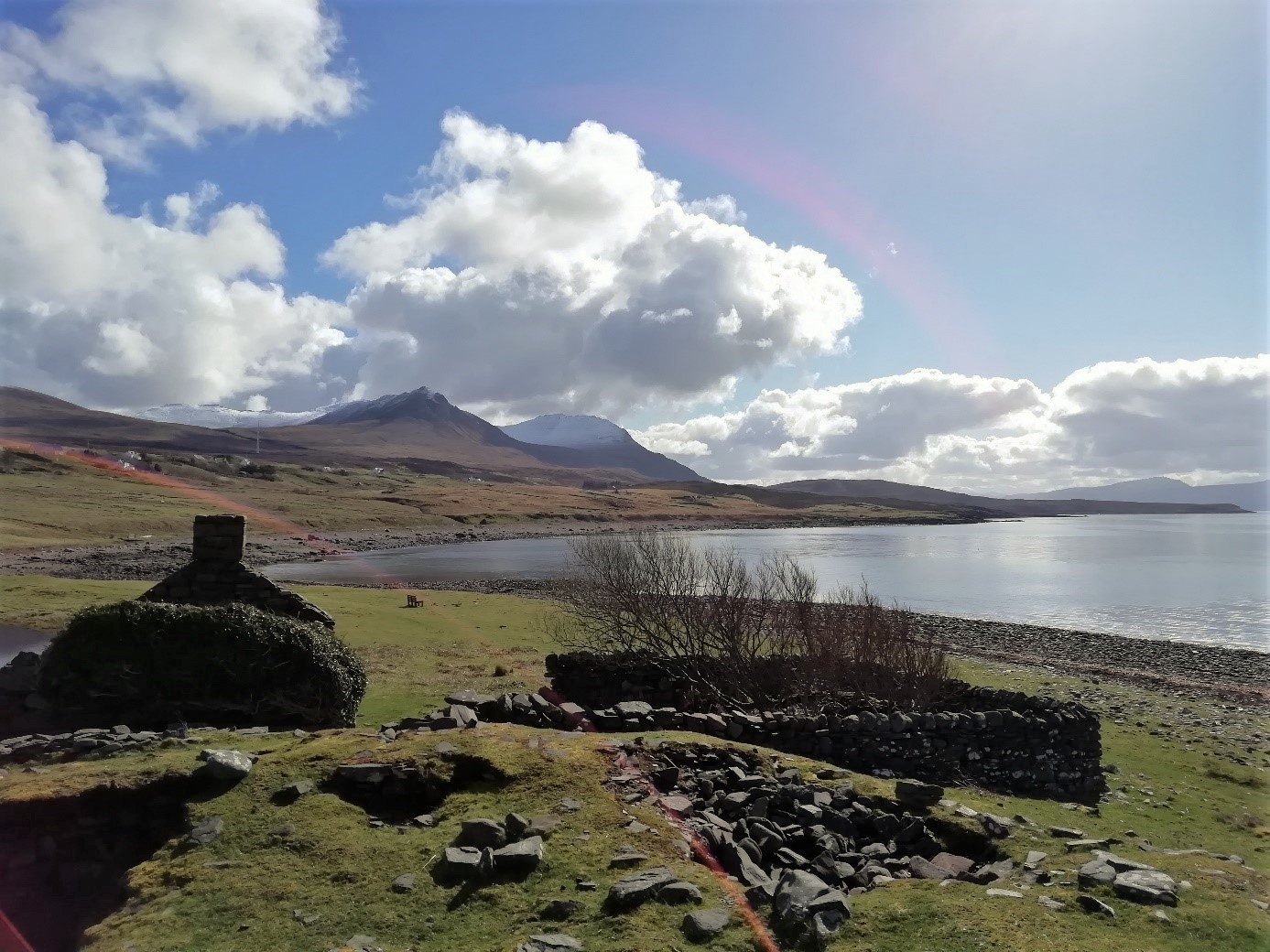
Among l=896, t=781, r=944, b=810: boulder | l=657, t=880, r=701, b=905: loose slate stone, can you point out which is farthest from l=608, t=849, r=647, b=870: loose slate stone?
l=896, t=781, r=944, b=810: boulder

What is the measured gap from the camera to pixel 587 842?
9000 mm

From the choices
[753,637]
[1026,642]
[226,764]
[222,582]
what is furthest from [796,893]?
[1026,642]

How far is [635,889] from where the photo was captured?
306 inches

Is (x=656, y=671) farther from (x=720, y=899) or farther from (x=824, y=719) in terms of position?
(x=720, y=899)

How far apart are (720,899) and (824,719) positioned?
28.7 ft

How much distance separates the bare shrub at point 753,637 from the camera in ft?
68.9

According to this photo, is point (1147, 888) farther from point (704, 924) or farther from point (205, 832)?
point (205, 832)

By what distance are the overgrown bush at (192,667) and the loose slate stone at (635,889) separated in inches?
361

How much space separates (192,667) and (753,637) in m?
15.4

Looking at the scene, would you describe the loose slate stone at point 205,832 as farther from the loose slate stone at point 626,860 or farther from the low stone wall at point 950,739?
the low stone wall at point 950,739

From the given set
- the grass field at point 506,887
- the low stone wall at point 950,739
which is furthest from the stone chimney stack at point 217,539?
the low stone wall at point 950,739

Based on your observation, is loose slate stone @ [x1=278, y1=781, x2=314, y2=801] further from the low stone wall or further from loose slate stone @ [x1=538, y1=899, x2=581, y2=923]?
the low stone wall

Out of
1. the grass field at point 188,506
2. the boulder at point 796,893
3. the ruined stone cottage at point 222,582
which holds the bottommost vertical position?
the grass field at point 188,506

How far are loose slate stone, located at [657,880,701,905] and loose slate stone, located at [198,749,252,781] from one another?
19.4 ft
